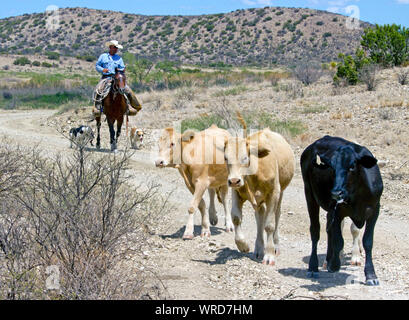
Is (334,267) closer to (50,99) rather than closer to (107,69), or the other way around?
(107,69)

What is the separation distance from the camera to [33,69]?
72.7m

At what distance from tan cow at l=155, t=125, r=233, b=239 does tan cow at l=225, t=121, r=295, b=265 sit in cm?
126

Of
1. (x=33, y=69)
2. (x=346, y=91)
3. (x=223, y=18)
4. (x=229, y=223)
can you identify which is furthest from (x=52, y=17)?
(x=229, y=223)

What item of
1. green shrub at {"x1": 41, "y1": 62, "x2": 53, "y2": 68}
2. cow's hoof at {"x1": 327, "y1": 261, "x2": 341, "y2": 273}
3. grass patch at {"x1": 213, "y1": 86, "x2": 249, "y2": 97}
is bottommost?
cow's hoof at {"x1": 327, "y1": 261, "x2": 341, "y2": 273}

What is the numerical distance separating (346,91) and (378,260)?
19.7 meters

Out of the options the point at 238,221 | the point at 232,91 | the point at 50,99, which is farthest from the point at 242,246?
the point at 50,99

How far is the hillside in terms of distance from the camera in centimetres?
7969

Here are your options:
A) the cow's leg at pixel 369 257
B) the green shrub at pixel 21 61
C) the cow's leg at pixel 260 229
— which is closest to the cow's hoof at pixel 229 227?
the cow's leg at pixel 260 229

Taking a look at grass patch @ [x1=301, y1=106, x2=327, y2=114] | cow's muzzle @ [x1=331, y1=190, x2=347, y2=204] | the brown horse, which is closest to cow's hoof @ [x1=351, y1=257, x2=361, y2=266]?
cow's muzzle @ [x1=331, y1=190, x2=347, y2=204]

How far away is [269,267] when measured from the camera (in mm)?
8102

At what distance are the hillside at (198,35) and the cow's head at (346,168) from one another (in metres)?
64.6

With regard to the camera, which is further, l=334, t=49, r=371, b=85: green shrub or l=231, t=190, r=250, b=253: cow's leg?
l=334, t=49, r=371, b=85: green shrub

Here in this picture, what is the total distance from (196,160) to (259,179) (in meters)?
1.91

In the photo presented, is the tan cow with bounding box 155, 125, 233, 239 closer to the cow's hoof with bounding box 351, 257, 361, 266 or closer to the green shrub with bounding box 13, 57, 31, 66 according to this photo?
the cow's hoof with bounding box 351, 257, 361, 266
